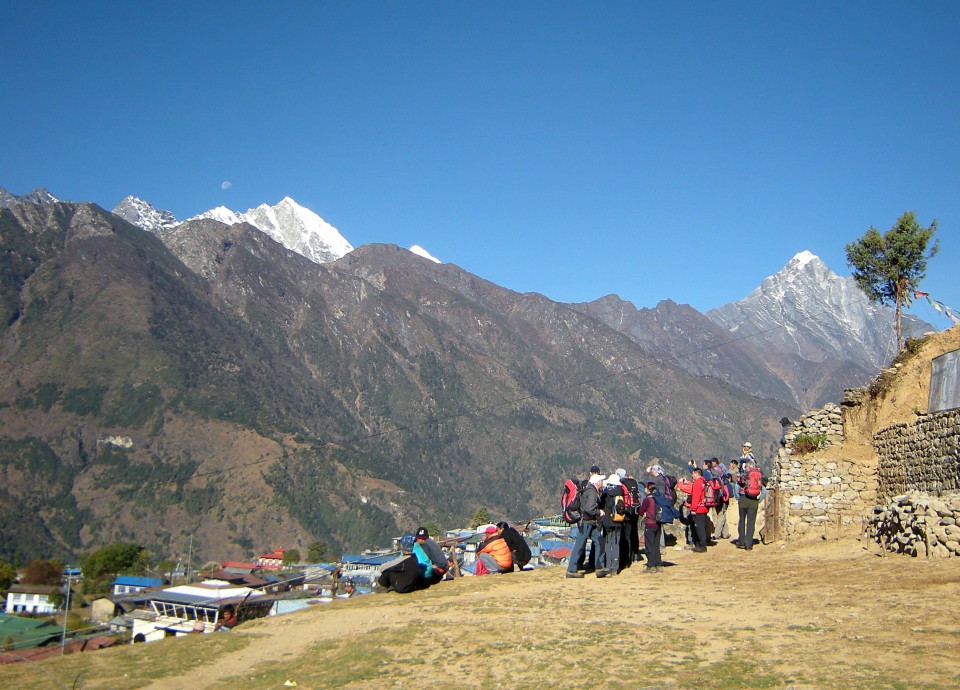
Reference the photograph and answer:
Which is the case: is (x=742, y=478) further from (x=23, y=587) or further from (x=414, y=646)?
(x=23, y=587)

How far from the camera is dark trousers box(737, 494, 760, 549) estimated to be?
18.5 metres

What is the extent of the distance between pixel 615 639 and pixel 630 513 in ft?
20.0

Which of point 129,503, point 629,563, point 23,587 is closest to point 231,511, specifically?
point 129,503

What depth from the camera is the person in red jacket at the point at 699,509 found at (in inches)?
715

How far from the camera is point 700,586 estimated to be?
14547 mm

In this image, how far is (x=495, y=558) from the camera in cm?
1855

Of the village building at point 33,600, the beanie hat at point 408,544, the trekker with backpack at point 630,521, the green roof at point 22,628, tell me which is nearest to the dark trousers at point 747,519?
the trekker with backpack at point 630,521

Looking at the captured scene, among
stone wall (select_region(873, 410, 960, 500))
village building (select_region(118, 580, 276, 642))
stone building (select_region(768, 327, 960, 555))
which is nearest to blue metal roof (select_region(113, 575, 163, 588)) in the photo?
village building (select_region(118, 580, 276, 642))

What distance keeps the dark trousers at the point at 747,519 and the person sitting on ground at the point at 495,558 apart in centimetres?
532

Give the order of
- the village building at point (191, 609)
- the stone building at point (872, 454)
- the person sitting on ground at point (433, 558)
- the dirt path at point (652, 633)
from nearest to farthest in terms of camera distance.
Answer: the dirt path at point (652, 633)
the stone building at point (872, 454)
the person sitting on ground at point (433, 558)
the village building at point (191, 609)

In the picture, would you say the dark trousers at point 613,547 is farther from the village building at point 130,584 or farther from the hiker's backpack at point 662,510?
the village building at point 130,584

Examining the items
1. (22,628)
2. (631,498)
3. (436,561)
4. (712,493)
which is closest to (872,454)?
(712,493)

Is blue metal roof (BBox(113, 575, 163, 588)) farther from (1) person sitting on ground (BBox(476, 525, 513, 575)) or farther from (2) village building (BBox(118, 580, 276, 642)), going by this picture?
(1) person sitting on ground (BBox(476, 525, 513, 575))

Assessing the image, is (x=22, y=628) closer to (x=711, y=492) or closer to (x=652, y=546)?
(x=711, y=492)
